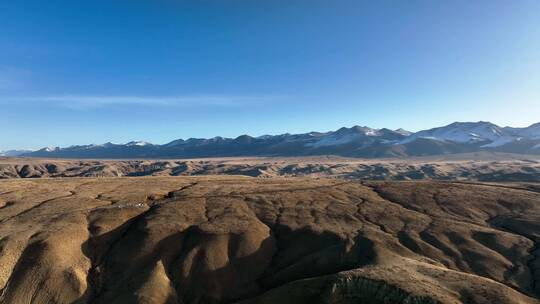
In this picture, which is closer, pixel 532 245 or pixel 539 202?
pixel 532 245

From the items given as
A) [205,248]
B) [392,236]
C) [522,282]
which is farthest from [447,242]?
[205,248]

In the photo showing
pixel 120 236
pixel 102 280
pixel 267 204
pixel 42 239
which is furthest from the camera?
pixel 267 204

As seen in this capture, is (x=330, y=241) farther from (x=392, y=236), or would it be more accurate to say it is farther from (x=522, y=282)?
(x=522, y=282)

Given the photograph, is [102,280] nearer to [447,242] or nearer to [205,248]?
[205,248]

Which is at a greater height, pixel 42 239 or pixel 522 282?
pixel 42 239

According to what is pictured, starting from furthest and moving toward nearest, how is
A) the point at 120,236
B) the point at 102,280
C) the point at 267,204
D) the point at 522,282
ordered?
1. the point at 267,204
2. the point at 120,236
3. the point at 102,280
4. the point at 522,282

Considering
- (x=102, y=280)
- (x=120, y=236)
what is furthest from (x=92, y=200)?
(x=102, y=280)
